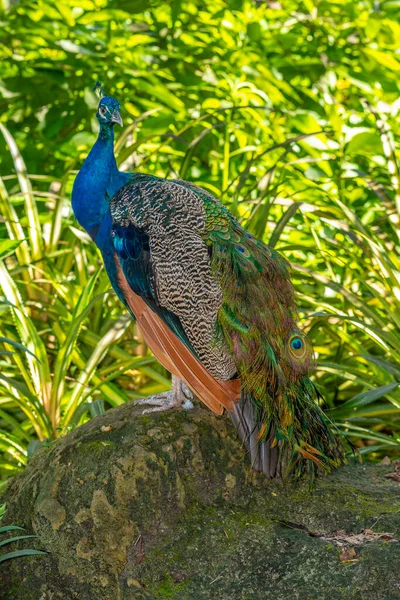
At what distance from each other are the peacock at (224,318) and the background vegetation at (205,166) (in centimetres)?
54

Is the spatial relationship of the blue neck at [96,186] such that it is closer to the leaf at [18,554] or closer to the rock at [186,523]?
the rock at [186,523]

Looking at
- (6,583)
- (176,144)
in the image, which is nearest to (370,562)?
(6,583)

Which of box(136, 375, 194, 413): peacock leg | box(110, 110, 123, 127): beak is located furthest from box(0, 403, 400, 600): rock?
box(110, 110, 123, 127): beak

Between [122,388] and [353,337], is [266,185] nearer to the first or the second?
[353,337]

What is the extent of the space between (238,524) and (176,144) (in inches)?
111

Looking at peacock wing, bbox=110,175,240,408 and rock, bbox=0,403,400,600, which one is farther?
peacock wing, bbox=110,175,240,408

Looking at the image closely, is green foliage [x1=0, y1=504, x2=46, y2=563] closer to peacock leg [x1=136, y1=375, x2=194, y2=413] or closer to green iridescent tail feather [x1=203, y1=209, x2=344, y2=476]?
peacock leg [x1=136, y1=375, x2=194, y2=413]

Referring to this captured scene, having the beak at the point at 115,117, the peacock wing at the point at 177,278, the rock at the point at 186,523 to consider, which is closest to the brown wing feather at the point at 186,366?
the peacock wing at the point at 177,278

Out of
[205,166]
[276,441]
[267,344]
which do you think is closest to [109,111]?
[267,344]

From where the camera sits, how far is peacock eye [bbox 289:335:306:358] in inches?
103

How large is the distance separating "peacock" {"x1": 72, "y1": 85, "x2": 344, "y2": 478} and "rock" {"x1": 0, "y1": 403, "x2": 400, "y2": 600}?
112mm

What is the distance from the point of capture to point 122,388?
395cm

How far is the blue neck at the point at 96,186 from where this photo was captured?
288 cm

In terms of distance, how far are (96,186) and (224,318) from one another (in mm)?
723
